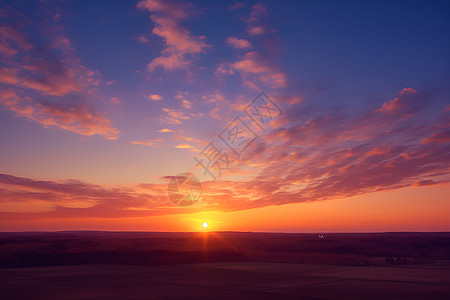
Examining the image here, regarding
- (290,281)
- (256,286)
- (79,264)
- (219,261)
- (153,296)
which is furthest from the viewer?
(219,261)

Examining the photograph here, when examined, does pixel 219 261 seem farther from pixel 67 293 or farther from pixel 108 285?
pixel 67 293

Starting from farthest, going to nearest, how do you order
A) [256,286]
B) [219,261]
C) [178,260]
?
[219,261] → [178,260] → [256,286]

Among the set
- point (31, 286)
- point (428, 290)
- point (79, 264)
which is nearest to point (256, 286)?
point (428, 290)

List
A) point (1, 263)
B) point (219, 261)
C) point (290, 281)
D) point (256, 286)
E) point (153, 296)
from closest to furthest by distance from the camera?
point (153, 296), point (256, 286), point (290, 281), point (1, 263), point (219, 261)

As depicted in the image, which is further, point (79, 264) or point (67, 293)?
point (79, 264)

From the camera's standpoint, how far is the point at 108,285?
20.8m

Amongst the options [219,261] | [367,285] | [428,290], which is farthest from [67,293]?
[219,261]

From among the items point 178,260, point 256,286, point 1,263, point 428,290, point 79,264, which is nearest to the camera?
point 428,290

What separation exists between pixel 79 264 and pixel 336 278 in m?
25.3

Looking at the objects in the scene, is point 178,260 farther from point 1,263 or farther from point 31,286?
point 31,286

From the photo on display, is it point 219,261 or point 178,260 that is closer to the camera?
point 178,260

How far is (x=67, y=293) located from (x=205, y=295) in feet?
22.3

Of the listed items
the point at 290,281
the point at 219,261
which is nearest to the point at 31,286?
the point at 290,281

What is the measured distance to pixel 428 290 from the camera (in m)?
18.7
